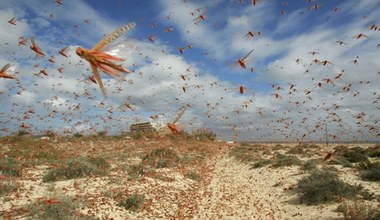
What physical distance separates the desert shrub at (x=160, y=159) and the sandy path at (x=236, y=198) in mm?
3298

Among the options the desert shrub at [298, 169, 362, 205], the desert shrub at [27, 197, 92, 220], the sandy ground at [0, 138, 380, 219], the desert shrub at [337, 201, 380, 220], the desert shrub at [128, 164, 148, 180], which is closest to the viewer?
the desert shrub at [27, 197, 92, 220]

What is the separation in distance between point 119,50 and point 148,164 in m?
21.2

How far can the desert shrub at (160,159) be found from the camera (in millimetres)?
22578

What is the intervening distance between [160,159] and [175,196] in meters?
8.43

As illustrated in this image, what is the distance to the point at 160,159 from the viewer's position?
2358 centimetres

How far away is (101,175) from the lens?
16734 millimetres

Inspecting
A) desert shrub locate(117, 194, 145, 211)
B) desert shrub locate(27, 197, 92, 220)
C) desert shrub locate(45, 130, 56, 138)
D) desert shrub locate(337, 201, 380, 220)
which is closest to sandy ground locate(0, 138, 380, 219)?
desert shrub locate(117, 194, 145, 211)

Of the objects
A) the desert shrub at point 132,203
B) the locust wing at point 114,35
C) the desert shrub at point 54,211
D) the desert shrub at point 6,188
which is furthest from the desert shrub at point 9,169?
the locust wing at point 114,35

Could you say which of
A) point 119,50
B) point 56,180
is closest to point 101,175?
point 56,180

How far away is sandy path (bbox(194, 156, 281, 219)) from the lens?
538 inches

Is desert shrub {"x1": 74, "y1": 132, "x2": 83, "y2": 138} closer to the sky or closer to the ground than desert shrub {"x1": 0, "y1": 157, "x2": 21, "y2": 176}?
closer to the sky

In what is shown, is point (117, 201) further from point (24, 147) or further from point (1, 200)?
point (24, 147)

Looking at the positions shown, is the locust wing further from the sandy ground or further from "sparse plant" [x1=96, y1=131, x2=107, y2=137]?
"sparse plant" [x1=96, y1=131, x2=107, y2=137]

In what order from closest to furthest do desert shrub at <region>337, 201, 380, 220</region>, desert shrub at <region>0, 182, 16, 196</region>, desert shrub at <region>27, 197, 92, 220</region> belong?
desert shrub at <region>27, 197, 92, 220</region> → desert shrub at <region>337, 201, 380, 220</region> → desert shrub at <region>0, 182, 16, 196</region>
